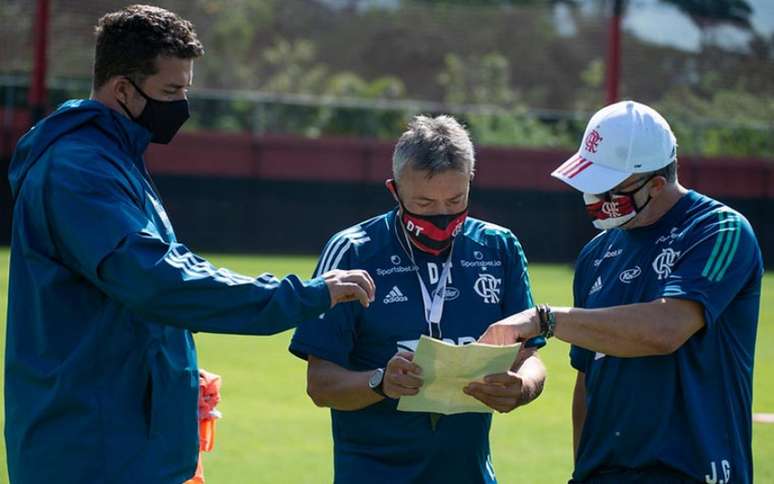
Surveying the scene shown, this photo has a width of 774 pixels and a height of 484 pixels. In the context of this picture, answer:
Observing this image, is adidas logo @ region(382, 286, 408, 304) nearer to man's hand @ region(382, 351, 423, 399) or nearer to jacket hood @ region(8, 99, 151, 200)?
man's hand @ region(382, 351, 423, 399)

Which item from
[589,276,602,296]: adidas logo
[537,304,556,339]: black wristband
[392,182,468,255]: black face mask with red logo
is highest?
[392,182,468,255]: black face mask with red logo

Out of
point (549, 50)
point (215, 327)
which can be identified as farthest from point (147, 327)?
point (549, 50)

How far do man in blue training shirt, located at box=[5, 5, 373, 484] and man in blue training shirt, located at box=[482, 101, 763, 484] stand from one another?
849 millimetres

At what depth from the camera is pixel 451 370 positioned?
4.01 m

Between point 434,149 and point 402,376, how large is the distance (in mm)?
840

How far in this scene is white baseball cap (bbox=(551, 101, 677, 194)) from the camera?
405cm

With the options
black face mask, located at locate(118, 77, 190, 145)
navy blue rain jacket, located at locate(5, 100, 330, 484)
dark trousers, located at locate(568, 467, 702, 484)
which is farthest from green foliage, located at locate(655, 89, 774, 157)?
navy blue rain jacket, located at locate(5, 100, 330, 484)

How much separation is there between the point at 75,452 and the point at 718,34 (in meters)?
31.8

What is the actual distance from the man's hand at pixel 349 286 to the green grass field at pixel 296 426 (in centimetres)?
386

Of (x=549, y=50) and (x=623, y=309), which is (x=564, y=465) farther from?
(x=549, y=50)

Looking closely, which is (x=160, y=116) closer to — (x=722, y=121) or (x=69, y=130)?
(x=69, y=130)

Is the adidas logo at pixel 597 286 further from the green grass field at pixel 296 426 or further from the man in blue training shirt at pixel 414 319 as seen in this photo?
the green grass field at pixel 296 426

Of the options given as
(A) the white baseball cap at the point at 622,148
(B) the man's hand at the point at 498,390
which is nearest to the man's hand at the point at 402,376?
(B) the man's hand at the point at 498,390

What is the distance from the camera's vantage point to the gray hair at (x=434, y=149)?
14.1 feet
